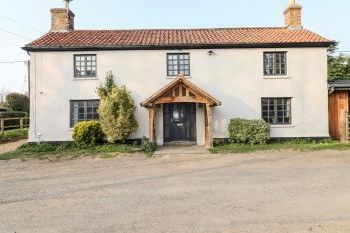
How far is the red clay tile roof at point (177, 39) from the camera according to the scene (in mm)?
17719

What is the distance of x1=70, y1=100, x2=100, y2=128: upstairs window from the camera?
1789 centimetres

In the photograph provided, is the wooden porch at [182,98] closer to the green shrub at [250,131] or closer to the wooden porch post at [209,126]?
the wooden porch post at [209,126]

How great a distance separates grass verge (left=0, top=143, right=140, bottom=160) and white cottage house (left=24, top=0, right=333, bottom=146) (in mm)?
860

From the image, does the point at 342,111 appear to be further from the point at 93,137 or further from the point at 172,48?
the point at 93,137

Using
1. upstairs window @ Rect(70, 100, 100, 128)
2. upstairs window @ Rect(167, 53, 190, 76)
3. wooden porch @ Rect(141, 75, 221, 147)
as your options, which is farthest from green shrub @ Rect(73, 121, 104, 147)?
upstairs window @ Rect(167, 53, 190, 76)

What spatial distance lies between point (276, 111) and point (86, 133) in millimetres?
9912

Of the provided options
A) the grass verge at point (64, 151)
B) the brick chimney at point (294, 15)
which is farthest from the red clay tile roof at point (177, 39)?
the grass verge at point (64, 151)

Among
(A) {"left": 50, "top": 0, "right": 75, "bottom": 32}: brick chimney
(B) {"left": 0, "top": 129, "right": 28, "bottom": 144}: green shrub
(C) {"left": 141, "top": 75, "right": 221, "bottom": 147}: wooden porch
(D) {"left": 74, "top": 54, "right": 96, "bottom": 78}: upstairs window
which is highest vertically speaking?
(A) {"left": 50, "top": 0, "right": 75, "bottom": 32}: brick chimney

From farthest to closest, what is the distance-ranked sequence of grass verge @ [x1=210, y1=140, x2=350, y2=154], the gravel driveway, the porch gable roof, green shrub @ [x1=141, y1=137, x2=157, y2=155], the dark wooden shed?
the dark wooden shed < the porch gable roof < green shrub @ [x1=141, y1=137, x2=157, y2=155] < grass verge @ [x1=210, y1=140, x2=350, y2=154] < the gravel driveway

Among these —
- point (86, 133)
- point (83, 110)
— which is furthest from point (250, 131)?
point (83, 110)

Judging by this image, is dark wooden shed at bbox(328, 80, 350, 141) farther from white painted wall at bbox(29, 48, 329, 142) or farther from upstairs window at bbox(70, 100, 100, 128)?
upstairs window at bbox(70, 100, 100, 128)

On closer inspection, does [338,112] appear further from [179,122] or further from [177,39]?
[177,39]

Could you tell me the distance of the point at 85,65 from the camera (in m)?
18.0

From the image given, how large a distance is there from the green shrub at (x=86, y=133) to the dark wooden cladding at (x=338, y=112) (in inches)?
494
